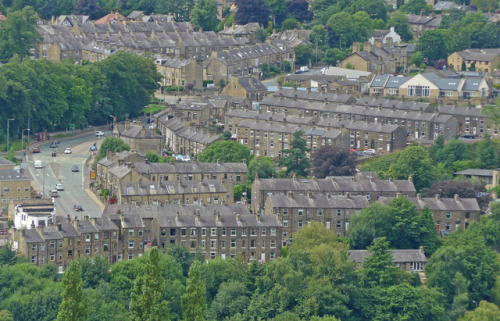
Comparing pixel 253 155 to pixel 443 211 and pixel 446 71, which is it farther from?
pixel 446 71

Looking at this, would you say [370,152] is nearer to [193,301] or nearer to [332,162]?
[332,162]

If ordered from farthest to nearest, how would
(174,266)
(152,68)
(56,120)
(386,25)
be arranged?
1. (386,25)
2. (152,68)
3. (56,120)
4. (174,266)

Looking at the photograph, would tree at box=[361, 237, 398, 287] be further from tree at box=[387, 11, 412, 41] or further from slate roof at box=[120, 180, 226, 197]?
tree at box=[387, 11, 412, 41]

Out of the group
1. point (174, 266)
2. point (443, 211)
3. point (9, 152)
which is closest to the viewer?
point (174, 266)

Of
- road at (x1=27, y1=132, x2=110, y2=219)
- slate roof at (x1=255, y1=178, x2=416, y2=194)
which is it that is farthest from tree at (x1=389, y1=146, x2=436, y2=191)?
road at (x1=27, y1=132, x2=110, y2=219)

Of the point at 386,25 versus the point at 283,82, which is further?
the point at 386,25

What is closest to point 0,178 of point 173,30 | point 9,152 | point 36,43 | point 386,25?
point 9,152
